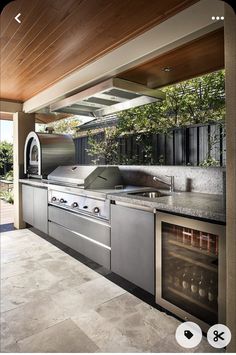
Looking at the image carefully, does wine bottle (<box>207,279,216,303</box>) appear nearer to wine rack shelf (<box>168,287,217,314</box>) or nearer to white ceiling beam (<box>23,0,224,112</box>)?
wine rack shelf (<box>168,287,217,314</box>)

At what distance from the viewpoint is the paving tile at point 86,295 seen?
7.29 ft

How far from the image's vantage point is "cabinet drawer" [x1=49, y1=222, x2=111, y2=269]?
261 cm

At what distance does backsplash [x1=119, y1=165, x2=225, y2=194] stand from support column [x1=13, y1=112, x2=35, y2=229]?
2.42 meters

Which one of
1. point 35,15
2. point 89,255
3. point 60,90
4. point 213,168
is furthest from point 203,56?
point 89,255

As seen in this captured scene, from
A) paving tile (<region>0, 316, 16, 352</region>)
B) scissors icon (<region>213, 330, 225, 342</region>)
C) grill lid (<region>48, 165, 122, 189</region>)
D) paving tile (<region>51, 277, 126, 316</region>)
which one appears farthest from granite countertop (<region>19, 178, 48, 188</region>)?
scissors icon (<region>213, 330, 225, 342</region>)

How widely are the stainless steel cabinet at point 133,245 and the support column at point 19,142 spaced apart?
2989mm

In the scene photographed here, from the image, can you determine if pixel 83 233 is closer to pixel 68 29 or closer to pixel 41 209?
pixel 41 209

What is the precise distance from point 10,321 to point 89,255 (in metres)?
1.02

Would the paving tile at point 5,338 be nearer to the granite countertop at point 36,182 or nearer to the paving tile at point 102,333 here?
the paving tile at point 102,333

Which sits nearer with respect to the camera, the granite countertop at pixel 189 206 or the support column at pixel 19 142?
the granite countertop at pixel 189 206

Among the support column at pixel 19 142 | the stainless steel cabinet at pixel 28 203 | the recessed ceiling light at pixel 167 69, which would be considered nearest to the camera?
the recessed ceiling light at pixel 167 69

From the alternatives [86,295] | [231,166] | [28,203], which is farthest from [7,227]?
[231,166]

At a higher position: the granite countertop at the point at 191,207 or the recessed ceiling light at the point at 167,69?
the recessed ceiling light at the point at 167,69

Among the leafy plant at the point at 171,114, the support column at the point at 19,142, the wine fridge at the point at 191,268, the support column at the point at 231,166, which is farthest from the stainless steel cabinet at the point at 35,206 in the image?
the support column at the point at 231,166
